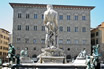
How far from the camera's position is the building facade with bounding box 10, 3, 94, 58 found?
5494 centimetres

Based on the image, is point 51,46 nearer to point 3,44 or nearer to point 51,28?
point 51,28

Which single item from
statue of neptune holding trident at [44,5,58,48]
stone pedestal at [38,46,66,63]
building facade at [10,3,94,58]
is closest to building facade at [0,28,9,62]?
building facade at [10,3,94,58]

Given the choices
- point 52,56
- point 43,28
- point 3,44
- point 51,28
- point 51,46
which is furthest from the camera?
point 3,44

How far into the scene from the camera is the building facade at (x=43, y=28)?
54.9 meters

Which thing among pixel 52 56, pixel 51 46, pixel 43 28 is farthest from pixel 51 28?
pixel 43 28

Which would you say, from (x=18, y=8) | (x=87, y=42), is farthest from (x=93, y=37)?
(x=18, y=8)

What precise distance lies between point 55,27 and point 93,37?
161 feet

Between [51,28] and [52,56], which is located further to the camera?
[51,28]

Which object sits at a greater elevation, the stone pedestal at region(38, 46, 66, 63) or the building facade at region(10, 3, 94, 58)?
the building facade at region(10, 3, 94, 58)

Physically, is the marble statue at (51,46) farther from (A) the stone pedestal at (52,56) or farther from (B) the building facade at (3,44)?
(B) the building facade at (3,44)

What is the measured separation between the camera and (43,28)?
56031 mm

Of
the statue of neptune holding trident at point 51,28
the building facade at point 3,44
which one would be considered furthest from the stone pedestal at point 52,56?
the building facade at point 3,44

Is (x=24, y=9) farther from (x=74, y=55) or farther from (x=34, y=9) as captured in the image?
(x=74, y=55)

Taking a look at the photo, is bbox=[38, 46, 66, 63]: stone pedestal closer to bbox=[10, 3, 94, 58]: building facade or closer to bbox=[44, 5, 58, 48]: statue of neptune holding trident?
bbox=[44, 5, 58, 48]: statue of neptune holding trident
